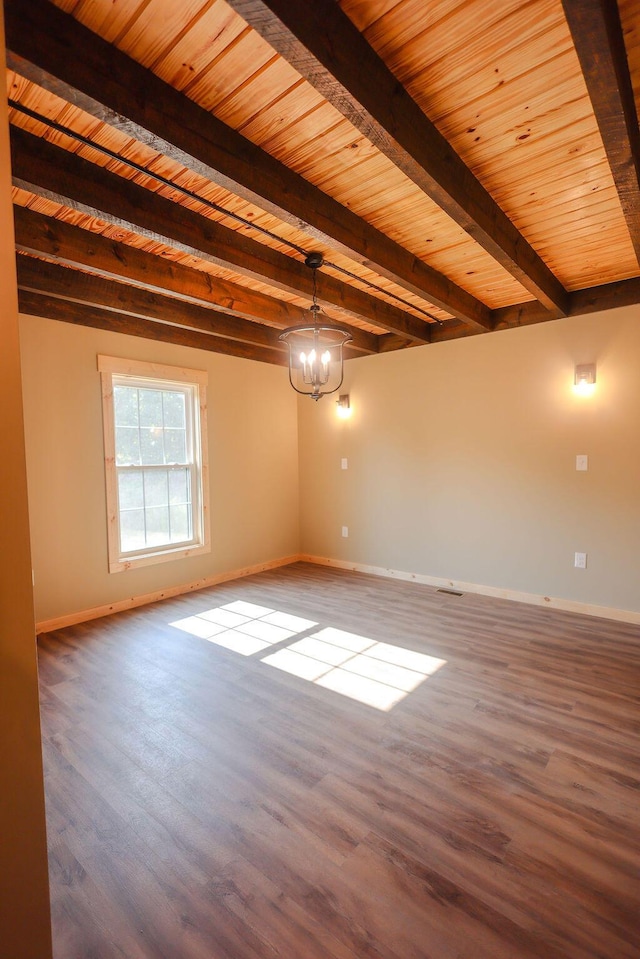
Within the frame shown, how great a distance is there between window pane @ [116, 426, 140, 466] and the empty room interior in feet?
0.17

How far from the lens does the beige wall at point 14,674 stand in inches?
36.9

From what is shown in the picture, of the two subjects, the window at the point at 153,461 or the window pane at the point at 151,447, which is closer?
the window at the point at 153,461

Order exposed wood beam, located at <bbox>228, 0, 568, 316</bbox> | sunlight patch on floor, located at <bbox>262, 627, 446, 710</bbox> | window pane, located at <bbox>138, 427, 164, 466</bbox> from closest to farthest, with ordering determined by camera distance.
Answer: exposed wood beam, located at <bbox>228, 0, 568, 316</bbox> → sunlight patch on floor, located at <bbox>262, 627, 446, 710</bbox> → window pane, located at <bbox>138, 427, 164, 466</bbox>

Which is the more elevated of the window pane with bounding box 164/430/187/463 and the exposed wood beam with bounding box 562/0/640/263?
the exposed wood beam with bounding box 562/0/640/263

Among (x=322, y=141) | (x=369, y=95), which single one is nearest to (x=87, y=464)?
(x=322, y=141)

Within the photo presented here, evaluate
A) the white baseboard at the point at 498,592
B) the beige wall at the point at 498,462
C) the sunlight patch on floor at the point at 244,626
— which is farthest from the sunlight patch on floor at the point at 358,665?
the beige wall at the point at 498,462

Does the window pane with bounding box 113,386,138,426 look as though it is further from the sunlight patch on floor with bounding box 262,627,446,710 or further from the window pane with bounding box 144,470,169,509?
the sunlight patch on floor with bounding box 262,627,446,710

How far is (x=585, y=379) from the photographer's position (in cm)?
383

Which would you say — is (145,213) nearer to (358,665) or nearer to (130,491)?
(130,491)

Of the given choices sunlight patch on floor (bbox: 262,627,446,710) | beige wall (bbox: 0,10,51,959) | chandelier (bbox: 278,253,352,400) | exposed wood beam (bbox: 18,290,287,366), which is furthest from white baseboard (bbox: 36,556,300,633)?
beige wall (bbox: 0,10,51,959)

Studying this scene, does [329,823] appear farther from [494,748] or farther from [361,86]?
[361,86]

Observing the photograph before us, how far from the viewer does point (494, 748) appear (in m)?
2.17

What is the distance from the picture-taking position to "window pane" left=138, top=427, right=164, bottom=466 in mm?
4406

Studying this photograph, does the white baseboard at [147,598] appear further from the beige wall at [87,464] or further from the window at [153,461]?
the window at [153,461]
